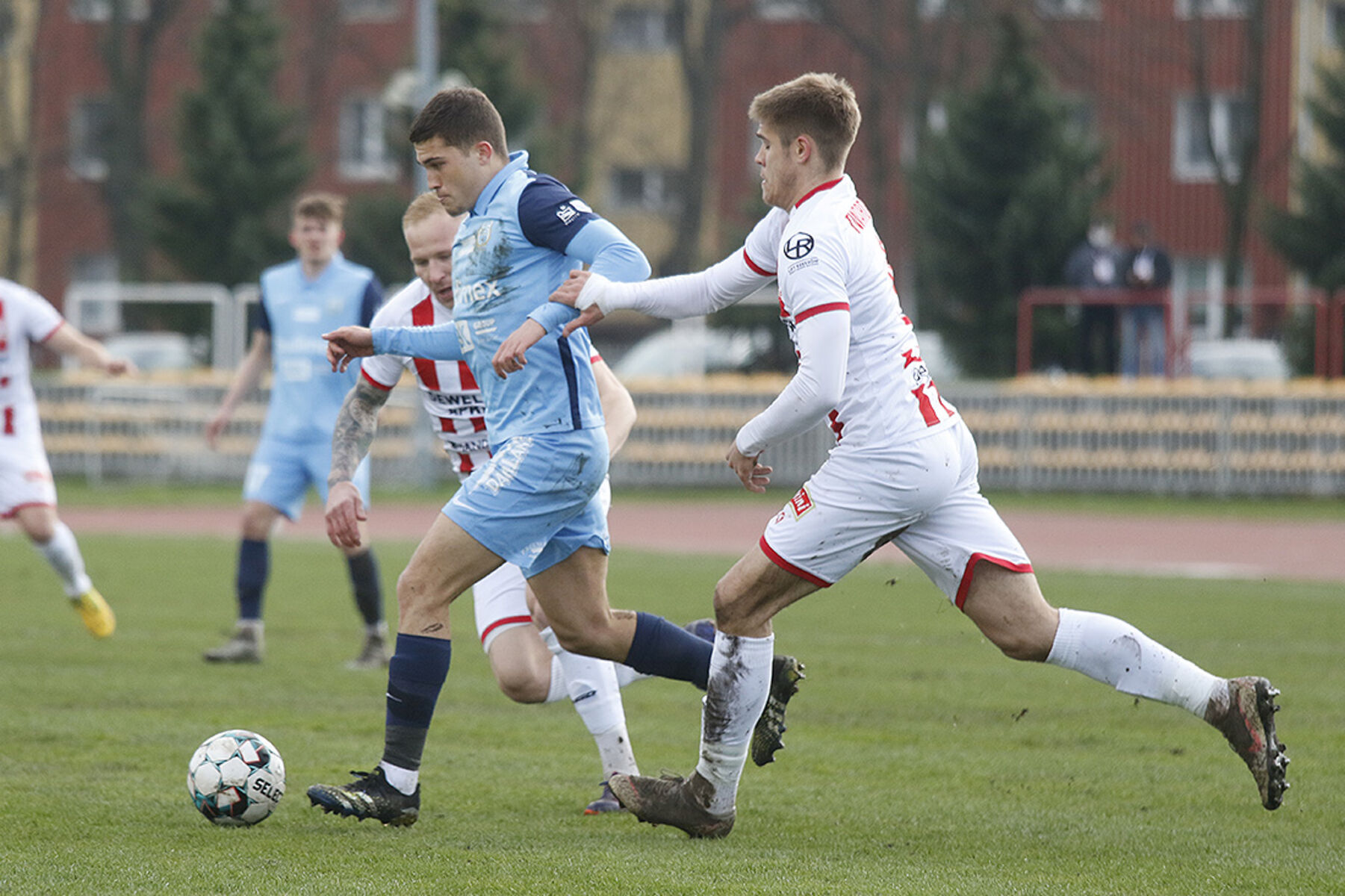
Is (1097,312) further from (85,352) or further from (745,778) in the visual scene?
(745,778)

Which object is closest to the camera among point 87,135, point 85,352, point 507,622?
point 507,622

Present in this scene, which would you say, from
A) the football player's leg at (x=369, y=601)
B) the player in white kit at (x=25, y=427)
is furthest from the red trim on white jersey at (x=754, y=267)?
the player in white kit at (x=25, y=427)

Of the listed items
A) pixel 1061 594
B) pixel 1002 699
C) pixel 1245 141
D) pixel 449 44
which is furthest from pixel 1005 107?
pixel 1002 699

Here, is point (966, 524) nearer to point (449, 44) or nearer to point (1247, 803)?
point (1247, 803)

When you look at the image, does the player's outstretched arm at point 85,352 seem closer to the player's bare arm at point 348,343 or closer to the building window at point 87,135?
the player's bare arm at point 348,343

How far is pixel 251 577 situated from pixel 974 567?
5131 millimetres

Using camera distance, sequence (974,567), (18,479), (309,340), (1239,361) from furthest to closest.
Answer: (1239,361) → (309,340) → (18,479) → (974,567)

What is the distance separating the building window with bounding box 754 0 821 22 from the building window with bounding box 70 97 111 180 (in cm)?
1576

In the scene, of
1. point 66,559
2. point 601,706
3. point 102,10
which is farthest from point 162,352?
point 601,706

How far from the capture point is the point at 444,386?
640cm

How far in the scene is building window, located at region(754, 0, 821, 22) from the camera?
3650 cm

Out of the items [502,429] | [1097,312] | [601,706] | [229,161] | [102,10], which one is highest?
[102,10]

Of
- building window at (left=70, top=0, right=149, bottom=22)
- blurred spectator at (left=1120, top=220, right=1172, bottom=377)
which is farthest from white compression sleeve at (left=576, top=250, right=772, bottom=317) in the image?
building window at (left=70, top=0, right=149, bottom=22)

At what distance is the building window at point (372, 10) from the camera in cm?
4425
